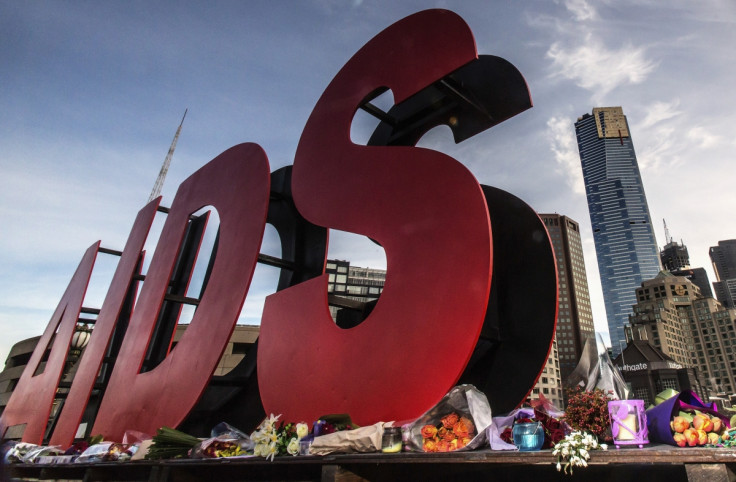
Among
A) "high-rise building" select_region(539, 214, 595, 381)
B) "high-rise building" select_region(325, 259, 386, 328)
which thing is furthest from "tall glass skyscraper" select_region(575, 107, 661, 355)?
"high-rise building" select_region(325, 259, 386, 328)

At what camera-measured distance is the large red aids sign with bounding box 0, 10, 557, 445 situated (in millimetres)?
5293

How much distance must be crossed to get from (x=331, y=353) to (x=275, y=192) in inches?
163

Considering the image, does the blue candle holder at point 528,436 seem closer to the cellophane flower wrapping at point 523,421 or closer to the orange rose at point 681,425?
the cellophane flower wrapping at point 523,421

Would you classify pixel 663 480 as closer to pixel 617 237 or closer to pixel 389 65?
pixel 389 65

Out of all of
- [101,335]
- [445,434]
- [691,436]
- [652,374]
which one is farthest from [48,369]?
[652,374]

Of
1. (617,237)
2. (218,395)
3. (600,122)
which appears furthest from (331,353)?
(617,237)

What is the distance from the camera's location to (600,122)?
566 feet

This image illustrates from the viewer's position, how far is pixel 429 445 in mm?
4277

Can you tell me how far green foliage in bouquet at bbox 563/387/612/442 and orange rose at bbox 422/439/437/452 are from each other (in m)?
1.18

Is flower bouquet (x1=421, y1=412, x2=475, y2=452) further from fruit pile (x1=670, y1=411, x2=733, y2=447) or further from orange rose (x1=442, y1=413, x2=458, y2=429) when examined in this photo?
fruit pile (x1=670, y1=411, x2=733, y2=447)

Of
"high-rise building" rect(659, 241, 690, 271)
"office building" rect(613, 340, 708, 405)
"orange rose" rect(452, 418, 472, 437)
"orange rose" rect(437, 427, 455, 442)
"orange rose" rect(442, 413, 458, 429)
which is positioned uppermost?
"high-rise building" rect(659, 241, 690, 271)

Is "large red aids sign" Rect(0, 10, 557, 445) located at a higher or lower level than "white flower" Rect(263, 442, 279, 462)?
higher

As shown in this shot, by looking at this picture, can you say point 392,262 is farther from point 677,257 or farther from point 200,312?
point 677,257

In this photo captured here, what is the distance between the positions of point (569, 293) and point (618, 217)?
8604cm
